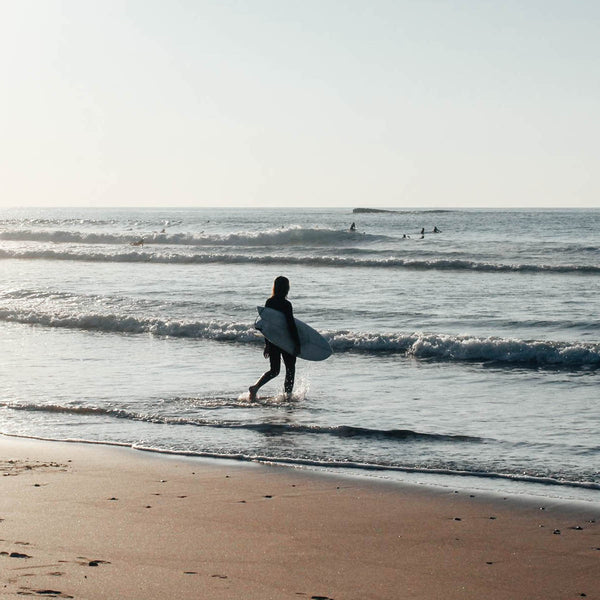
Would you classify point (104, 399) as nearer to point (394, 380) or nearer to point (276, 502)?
point (394, 380)

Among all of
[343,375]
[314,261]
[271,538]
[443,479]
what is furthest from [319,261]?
[271,538]

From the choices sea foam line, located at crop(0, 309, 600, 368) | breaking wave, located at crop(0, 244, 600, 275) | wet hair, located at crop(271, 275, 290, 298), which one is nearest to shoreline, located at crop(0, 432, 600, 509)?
wet hair, located at crop(271, 275, 290, 298)

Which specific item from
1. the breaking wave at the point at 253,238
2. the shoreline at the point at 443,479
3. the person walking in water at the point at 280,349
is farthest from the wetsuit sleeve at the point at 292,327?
the breaking wave at the point at 253,238

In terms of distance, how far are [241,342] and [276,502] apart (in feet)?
37.6

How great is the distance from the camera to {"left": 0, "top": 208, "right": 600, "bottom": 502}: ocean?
8.88 metres

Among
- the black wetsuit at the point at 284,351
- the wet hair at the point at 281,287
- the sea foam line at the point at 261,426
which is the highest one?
the wet hair at the point at 281,287

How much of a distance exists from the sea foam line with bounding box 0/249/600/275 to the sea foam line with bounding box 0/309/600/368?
18.8 meters

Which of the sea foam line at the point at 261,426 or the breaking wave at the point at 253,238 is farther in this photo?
the breaking wave at the point at 253,238

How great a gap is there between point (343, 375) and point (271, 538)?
816cm

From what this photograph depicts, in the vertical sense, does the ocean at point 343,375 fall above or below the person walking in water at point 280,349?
below

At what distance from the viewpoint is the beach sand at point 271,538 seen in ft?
16.5

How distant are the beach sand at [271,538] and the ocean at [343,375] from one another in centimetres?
87

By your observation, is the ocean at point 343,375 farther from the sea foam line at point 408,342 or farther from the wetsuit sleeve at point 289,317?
the wetsuit sleeve at point 289,317

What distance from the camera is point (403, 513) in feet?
21.9
